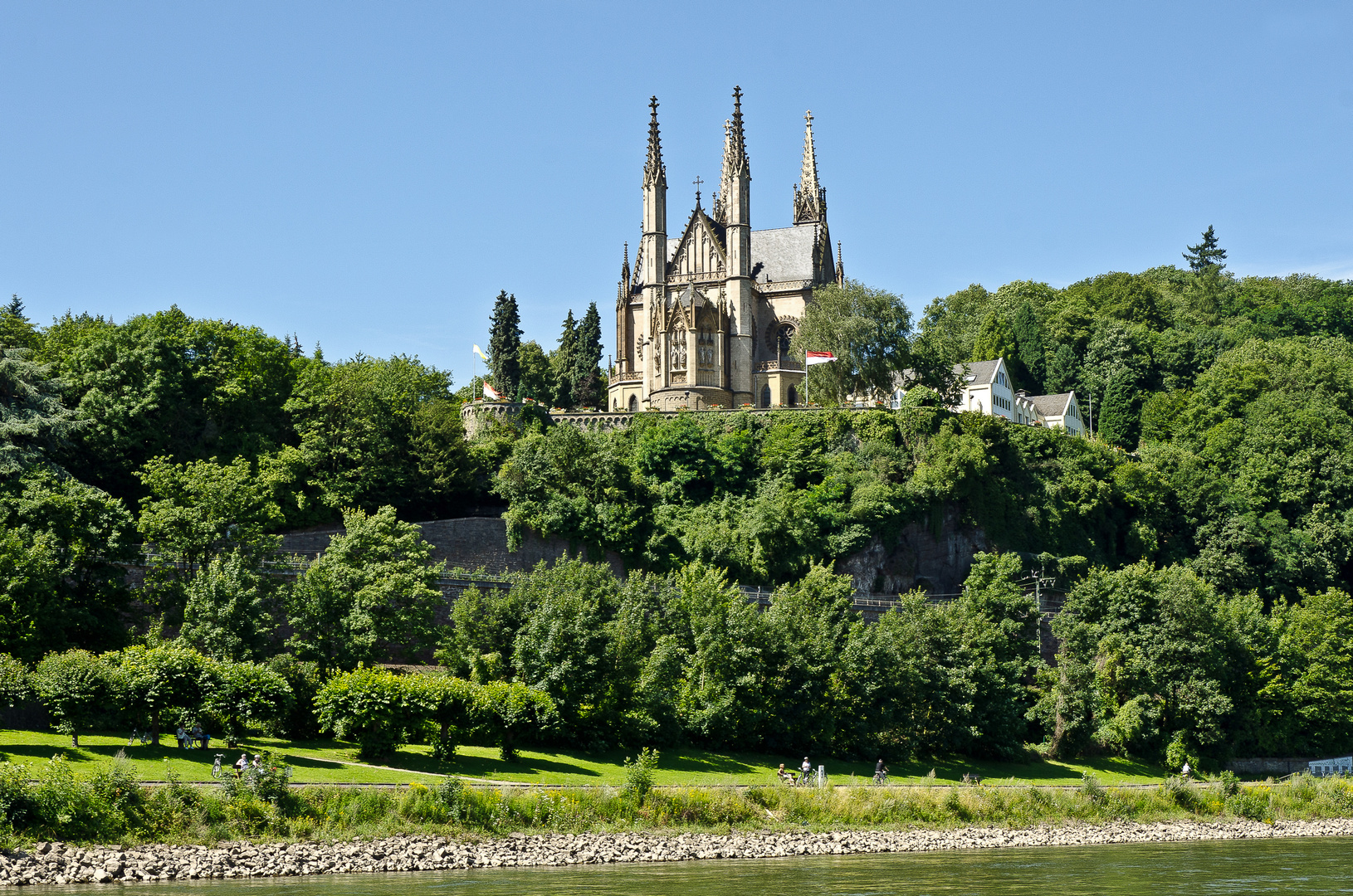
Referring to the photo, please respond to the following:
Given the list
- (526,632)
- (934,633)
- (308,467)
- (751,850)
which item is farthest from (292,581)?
(934,633)

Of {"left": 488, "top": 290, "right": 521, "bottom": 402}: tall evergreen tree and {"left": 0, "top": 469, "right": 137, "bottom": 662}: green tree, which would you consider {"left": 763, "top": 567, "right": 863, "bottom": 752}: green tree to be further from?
{"left": 488, "top": 290, "right": 521, "bottom": 402}: tall evergreen tree

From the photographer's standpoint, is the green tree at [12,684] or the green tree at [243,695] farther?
the green tree at [243,695]

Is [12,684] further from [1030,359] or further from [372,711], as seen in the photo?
[1030,359]

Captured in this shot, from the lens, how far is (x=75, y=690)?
3897 centimetres

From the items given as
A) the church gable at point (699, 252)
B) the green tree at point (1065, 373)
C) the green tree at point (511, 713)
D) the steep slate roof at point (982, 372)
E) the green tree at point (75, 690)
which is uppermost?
the church gable at point (699, 252)

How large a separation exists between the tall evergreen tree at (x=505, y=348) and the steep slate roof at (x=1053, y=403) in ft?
126

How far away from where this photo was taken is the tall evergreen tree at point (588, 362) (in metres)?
96.5

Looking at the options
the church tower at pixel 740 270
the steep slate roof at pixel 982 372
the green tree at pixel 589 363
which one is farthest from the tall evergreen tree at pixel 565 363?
the steep slate roof at pixel 982 372

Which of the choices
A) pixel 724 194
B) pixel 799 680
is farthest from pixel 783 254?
pixel 799 680

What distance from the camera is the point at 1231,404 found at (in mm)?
94938

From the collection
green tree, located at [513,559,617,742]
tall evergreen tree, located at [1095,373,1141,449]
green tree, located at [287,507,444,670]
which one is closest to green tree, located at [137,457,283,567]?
green tree, located at [287,507,444,670]

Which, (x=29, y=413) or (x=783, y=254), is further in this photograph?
(x=783, y=254)

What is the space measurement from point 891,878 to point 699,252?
6276 centimetres

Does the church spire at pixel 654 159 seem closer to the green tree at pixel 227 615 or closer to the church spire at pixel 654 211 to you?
the church spire at pixel 654 211
